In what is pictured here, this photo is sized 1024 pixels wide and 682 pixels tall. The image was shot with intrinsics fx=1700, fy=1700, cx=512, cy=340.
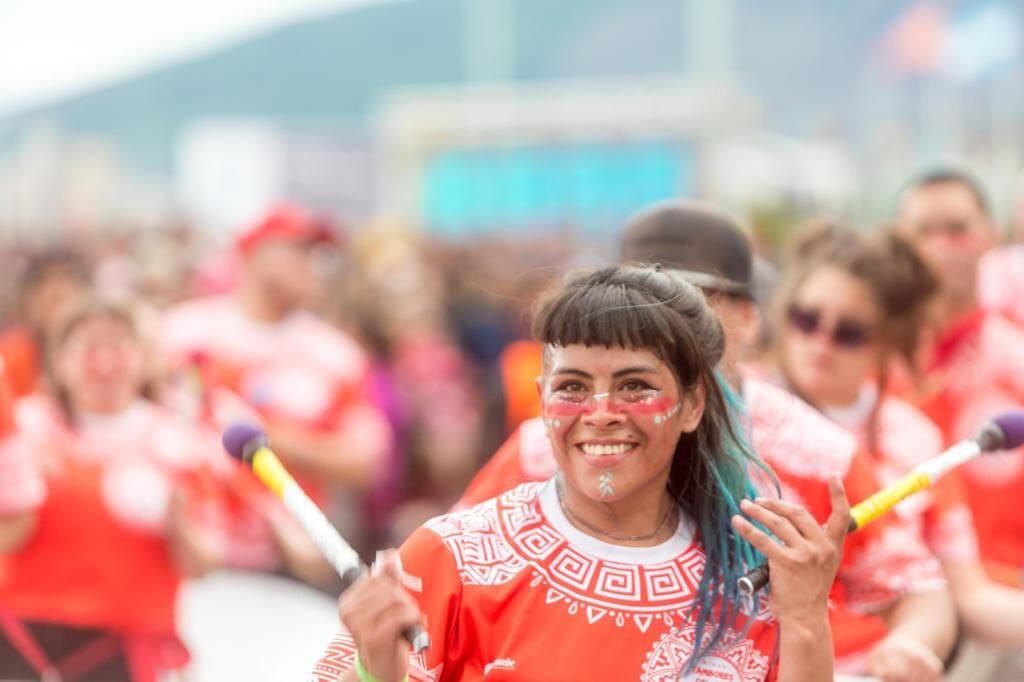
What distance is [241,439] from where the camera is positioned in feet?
9.26

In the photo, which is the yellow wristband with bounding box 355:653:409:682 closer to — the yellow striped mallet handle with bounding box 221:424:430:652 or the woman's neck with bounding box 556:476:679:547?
the yellow striped mallet handle with bounding box 221:424:430:652

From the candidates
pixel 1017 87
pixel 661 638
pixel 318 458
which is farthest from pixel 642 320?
pixel 1017 87

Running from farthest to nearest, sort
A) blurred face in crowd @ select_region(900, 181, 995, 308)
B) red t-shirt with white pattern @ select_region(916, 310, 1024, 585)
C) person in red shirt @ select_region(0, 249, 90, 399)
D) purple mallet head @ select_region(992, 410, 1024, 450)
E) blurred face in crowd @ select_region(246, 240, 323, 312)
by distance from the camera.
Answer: blurred face in crowd @ select_region(246, 240, 323, 312) < person in red shirt @ select_region(0, 249, 90, 399) < blurred face in crowd @ select_region(900, 181, 995, 308) < red t-shirt with white pattern @ select_region(916, 310, 1024, 585) < purple mallet head @ select_region(992, 410, 1024, 450)

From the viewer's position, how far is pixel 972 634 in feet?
12.1

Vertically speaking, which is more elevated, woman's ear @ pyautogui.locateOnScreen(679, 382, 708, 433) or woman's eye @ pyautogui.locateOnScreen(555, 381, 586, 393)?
woman's eye @ pyautogui.locateOnScreen(555, 381, 586, 393)

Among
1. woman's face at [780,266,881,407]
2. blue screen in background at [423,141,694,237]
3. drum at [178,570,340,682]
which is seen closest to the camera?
woman's face at [780,266,881,407]

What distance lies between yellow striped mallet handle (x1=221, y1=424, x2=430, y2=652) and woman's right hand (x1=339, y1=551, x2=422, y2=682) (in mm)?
23

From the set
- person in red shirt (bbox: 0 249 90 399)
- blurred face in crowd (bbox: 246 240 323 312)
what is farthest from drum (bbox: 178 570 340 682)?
blurred face in crowd (bbox: 246 240 323 312)

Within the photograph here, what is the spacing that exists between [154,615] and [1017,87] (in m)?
40.0

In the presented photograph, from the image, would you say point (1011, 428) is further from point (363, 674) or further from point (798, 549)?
point (363, 674)

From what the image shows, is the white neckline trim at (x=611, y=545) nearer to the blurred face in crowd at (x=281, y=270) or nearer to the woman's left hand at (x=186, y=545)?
the woman's left hand at (x=186, y=545)

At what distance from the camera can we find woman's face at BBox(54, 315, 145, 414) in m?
5.20

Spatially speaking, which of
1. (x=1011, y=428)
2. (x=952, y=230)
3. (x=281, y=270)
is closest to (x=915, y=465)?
(x=1011, y=428)

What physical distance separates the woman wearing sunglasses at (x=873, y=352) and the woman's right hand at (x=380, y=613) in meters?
1.67
